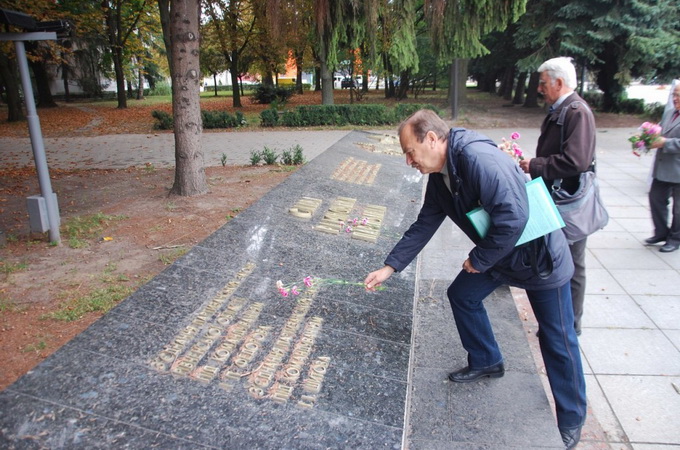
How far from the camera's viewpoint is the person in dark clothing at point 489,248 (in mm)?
2012

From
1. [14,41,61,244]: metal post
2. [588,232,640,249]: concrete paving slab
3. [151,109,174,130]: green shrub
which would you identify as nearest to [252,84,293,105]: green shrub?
[151,109,174,130]: green shrub

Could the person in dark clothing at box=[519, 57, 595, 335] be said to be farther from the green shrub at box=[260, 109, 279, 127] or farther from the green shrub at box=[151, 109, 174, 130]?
the green shrub at box=[151, 109, 174, 130]

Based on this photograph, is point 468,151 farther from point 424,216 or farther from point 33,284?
point 33,284

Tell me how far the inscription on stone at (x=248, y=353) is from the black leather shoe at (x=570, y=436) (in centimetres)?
119

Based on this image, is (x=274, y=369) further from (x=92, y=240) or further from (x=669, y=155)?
(x=669, y=155)

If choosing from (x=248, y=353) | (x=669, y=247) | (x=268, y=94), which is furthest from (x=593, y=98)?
(x=248, y=353)

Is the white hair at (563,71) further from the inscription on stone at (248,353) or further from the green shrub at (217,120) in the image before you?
the green shrub at (217,120)

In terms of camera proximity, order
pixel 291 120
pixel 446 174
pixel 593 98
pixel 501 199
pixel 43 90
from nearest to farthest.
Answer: pixel 501 199 < pixel 446 174 < pixel 291 120 < pixel 593 98 < pixel 43 90

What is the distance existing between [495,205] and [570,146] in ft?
3.44

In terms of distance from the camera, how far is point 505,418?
2.43 metres

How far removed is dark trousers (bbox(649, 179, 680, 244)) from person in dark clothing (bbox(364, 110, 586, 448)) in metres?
3.26

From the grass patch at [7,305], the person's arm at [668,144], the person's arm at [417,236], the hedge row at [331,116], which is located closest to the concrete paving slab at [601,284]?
the person's arm at [668,144]

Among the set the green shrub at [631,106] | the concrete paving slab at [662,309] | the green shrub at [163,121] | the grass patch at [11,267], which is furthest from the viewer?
the green shrub at [631,106]

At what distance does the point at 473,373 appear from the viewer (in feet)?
8.91
